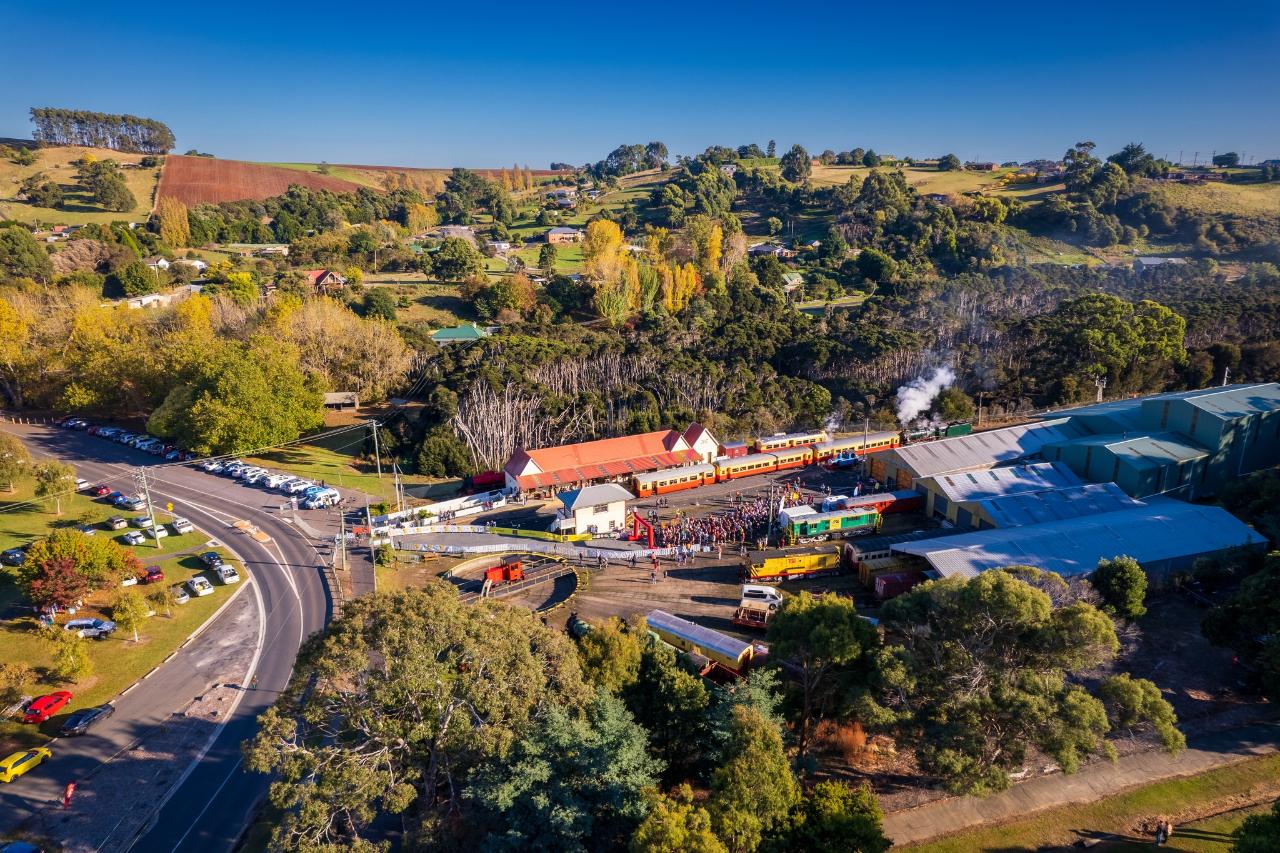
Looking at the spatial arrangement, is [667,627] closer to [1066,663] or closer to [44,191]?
[1066,663]

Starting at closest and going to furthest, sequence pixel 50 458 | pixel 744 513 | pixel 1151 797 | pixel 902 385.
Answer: pixel 1151 797 < pixel 744 513 < pixel 50 458 < pixel 902 385

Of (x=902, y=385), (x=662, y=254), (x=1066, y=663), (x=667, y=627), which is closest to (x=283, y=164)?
(x=662, y=254)

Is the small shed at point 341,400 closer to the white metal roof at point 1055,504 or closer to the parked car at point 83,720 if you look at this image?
the parked car at point 83,720

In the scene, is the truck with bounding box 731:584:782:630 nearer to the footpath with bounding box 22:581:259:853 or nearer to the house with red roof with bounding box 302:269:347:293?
the footpath with bounding box 22:581:259:853

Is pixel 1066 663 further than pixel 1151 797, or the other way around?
pixel 1151 797

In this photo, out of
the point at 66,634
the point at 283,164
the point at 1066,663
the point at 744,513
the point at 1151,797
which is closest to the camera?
the point at 1066,663

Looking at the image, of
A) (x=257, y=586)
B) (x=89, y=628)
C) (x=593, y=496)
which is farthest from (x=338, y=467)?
(x=593, y=496)
